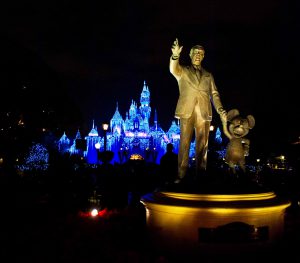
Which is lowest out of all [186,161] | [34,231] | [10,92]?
Result: [34,231]

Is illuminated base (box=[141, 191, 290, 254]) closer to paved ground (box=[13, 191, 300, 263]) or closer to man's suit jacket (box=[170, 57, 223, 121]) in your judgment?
paved ground (box=[13, 191, 300, 263])

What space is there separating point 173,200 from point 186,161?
1216mm

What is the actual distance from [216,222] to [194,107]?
237cm

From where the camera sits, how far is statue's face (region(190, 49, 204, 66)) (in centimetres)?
750

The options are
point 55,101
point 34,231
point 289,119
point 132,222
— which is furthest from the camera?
point 289,119

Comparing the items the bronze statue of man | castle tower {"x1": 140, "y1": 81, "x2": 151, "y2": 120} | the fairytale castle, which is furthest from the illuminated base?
castle tower {"x1": 140, "y1": 81, "x2": 151, "y2": 120}

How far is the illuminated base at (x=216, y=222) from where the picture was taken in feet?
19.9

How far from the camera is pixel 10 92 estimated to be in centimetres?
1744

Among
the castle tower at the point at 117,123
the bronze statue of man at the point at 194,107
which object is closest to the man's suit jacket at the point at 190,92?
the bronze statue of man at the point at 194,107

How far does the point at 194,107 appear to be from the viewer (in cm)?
750

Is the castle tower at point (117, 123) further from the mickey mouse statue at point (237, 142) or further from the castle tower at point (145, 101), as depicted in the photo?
the mickey mouse statue at point (237, 142)

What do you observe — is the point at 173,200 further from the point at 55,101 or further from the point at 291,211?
the point at 55,101

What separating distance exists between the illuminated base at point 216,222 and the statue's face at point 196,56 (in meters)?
2.69

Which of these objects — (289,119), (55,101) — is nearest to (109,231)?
(55,101)
